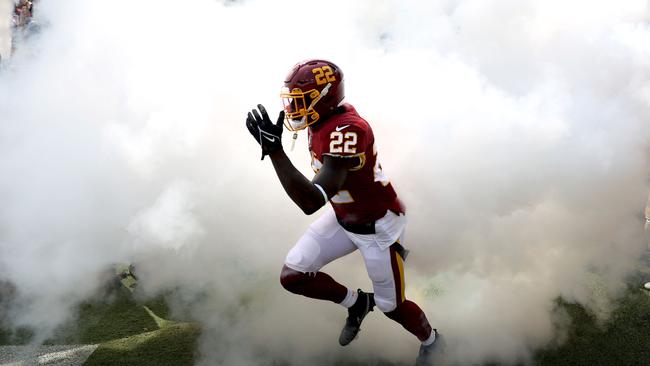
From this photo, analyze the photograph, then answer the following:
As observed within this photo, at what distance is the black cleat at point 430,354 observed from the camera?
12.1ft

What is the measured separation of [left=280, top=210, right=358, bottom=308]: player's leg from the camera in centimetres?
353

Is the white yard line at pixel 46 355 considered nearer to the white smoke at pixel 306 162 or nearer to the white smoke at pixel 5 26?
the white smoke at pixel 306 162

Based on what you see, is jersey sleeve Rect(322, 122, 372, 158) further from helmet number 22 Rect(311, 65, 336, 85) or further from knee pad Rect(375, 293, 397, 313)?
knee pad Rect(375, 293, 397, 313)

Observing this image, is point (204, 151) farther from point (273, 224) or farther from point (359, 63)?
point (359, 63)

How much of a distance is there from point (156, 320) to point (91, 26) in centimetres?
243

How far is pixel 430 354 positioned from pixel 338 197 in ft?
3.63

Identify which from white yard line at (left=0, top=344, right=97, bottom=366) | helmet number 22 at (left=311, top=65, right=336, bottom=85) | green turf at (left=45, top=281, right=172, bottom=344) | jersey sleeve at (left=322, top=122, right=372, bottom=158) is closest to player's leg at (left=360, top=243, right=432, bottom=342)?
jersey sleeve at (left=322, top=122, right=372, bottom=158)

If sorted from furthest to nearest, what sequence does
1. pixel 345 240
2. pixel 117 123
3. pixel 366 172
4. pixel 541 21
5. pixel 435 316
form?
pixel 541 21 → pixel 117 123 → pixel 435 316 → pixel 345 240 → pixel 366 172

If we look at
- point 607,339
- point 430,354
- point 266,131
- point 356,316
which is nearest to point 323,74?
point 266,131

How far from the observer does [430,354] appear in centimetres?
371

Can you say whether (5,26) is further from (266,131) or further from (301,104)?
(266,131)

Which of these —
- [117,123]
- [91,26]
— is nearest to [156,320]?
[117,123]

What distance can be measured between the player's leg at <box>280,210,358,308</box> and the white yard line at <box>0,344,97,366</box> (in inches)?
56.7

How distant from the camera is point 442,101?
4.50m
